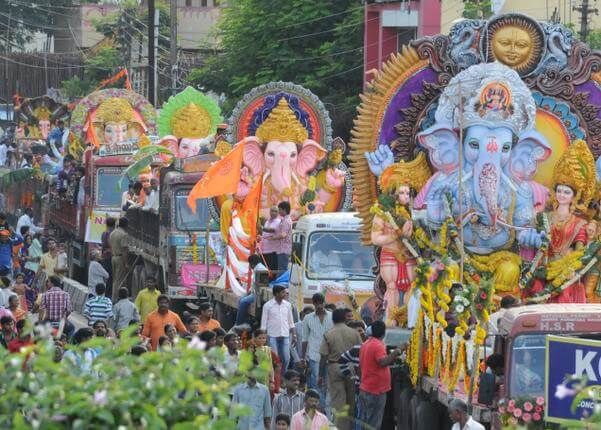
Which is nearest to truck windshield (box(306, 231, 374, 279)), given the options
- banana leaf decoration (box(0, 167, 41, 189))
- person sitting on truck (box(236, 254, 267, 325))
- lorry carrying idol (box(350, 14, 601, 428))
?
person sitting on truck (box(236, 254, 267, 325))

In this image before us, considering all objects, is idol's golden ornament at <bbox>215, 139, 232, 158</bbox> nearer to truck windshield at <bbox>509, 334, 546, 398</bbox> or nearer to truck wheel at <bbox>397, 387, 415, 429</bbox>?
truck wheel at <bbox>397, 387, 415, 429</bbox>

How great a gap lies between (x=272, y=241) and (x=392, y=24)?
935 inches

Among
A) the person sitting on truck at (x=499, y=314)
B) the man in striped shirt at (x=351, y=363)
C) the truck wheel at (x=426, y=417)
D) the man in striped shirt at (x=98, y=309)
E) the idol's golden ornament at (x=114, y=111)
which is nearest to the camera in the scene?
the person sitting on truck at (x=499, y=314)

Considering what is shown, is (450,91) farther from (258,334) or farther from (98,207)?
(98,207)

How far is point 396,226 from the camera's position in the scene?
19844 mm

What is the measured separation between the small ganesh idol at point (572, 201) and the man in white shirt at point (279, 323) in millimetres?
2725

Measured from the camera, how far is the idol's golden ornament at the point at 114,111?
38688 millimetres

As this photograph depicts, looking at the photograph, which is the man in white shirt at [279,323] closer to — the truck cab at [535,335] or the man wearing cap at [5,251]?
the truck cab at [535,335]

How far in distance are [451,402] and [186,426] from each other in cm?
660

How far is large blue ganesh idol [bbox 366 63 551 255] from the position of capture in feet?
65.2

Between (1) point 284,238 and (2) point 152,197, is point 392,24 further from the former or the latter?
(1) point 284,238

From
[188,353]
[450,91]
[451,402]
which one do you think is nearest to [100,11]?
[450,91]

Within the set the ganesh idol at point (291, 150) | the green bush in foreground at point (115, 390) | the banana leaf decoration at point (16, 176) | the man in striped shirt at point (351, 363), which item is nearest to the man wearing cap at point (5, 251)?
the ganesh idol at point (291, 150)

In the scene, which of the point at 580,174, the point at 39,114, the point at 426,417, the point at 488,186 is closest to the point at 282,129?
the point at 488,186
